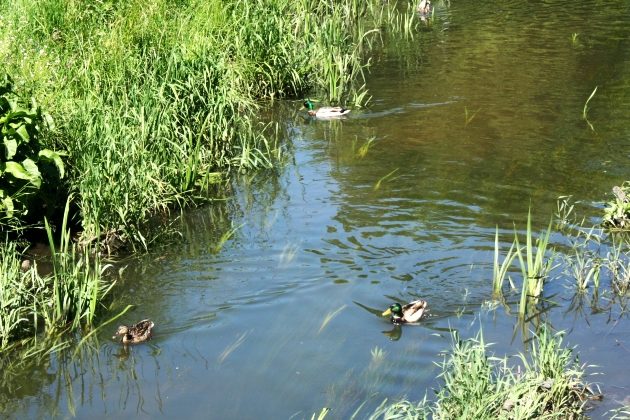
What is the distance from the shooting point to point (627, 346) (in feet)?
20.7

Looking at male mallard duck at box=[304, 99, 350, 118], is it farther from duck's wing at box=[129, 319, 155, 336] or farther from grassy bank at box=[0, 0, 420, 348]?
duck's wing at box=[129, 319, 155, 336]

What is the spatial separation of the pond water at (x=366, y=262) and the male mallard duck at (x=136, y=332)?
0.07 metres

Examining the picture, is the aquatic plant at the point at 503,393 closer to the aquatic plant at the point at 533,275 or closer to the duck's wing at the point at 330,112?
the aquatic plant at the point at 533,275

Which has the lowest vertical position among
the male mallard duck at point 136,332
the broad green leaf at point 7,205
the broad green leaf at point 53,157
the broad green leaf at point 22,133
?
the male mallard duck at point 136,332

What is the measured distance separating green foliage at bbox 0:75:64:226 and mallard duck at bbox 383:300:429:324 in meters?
3.29

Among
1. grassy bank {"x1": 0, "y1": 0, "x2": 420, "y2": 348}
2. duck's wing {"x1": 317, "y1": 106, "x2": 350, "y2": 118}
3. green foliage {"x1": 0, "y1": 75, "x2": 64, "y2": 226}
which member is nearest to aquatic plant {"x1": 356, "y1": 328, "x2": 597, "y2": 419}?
grassy bank {"x1": 0, "y1": 0, "x2": 420, "y2": 348}

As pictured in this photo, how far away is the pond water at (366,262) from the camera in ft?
19.7

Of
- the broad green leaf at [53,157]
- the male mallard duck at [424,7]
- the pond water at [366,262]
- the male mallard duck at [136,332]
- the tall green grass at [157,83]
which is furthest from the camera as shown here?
the male mallard duck at [424,7]

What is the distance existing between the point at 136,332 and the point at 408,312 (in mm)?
2036

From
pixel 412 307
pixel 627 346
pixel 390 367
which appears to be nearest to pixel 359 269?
pixel 412 307

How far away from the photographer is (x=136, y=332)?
6.55 m

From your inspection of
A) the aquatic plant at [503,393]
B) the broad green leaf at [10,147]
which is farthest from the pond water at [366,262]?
the broad green leaf at [10,147]

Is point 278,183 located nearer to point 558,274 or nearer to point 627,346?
point 558,274

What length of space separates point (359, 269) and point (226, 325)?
1.44 meters
